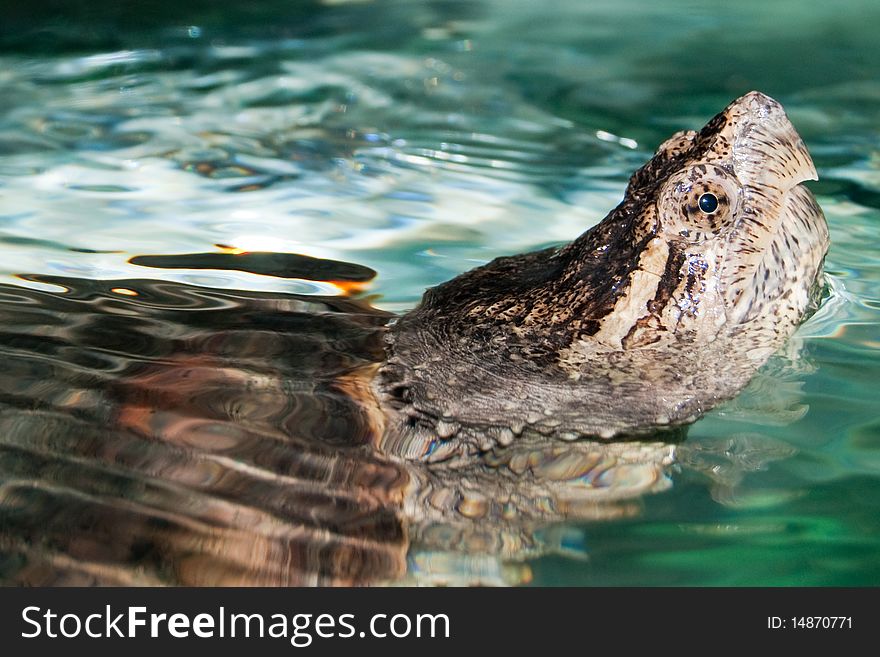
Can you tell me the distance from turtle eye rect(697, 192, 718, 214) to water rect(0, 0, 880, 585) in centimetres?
56

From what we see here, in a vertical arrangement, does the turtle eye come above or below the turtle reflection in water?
above

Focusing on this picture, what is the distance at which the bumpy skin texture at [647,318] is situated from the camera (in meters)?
2.53

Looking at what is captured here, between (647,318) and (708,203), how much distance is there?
353 mm

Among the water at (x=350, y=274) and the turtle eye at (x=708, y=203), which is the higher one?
the turtle eye at (x=708, y=203)

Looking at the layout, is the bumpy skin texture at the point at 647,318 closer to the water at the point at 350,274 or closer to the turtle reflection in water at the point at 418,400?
the turtle reflection in water at the point at 418,400

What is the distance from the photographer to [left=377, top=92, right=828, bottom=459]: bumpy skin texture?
2525 mm

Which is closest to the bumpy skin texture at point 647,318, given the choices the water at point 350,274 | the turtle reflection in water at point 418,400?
the turtle reflection in water at point 418,400

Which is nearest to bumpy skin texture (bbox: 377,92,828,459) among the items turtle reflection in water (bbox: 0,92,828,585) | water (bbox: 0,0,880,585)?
turtle reflection in water (bbox: 0,92,828,585)

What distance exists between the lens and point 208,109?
18.6ft

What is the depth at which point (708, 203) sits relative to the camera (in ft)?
8.62

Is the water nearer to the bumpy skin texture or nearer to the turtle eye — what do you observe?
the bumpy skin texture

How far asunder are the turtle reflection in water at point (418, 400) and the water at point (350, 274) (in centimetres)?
1

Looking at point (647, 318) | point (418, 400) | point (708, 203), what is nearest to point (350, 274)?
point (418, 400)

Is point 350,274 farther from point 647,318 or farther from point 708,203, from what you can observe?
point 708,203
